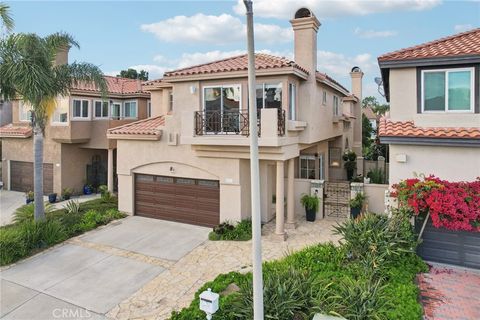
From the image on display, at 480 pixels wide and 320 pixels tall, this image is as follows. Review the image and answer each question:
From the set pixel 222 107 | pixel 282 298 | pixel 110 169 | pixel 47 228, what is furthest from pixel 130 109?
pixel 282 298

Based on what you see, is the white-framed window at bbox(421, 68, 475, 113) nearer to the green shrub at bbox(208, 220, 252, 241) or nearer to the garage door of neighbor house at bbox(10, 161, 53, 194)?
the green shrub at bbox(208, 220, 252, 241)

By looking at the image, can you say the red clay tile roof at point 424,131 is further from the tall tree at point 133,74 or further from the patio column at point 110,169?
the tall tree at point 133,74

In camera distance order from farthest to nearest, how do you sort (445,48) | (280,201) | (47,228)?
(280,201), (47,228), (445,48)

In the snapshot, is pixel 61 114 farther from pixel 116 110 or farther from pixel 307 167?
pixel 307 167

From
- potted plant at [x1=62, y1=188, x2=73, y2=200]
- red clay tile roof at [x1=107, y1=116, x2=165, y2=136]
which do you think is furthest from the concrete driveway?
potted plant at [x1=62, y1=188, x2=73, y2=200]

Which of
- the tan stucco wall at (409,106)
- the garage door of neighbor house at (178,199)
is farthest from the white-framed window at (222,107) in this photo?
the tan stucco wall at (409,106)

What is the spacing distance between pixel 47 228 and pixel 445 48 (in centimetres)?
1774

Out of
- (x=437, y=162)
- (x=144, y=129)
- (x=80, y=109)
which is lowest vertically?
(x=437, y=162)

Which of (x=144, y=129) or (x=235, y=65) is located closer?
(x=235, y=65)

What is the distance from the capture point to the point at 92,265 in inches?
504

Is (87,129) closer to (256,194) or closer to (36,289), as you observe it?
(36,289)

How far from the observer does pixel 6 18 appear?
15.0 metres

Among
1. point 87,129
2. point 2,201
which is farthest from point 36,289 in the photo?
point 2,201

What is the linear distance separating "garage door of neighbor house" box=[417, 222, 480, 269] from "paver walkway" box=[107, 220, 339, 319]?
13.4ft
